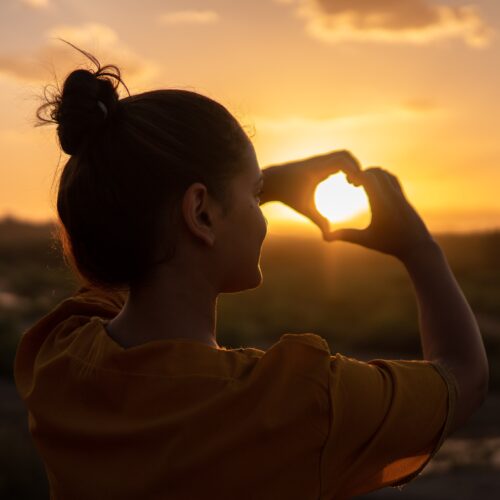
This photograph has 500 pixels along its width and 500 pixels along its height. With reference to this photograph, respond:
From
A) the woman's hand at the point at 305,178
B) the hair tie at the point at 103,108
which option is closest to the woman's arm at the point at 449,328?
the woman's hand at the point at 305,178

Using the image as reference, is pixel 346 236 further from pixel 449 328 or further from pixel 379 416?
pixel 379 416

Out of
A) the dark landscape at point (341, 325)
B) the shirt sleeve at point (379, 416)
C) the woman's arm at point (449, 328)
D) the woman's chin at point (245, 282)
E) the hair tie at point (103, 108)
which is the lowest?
the dark landscape at point (341, 325)

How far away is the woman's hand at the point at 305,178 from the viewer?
1.59m

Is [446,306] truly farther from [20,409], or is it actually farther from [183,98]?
[20,409]

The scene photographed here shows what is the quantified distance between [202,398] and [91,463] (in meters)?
0.22

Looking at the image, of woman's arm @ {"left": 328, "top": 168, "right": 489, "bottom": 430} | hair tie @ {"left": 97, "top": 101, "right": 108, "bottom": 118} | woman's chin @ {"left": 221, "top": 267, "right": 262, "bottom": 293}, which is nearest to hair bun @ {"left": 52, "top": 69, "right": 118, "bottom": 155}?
hair tie @ {"left": 97, "top": 101, "right": 108, "bottom": 118}

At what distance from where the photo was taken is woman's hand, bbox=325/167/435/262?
1506 mm

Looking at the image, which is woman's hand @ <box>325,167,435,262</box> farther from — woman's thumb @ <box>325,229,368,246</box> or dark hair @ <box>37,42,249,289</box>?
dark hair @ <box>37,42,249,289</box>

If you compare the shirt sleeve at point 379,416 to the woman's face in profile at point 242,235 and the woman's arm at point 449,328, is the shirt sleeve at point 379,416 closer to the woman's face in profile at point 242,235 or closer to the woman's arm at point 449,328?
the woman's arm at point 449,328

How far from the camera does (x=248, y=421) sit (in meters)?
1.28

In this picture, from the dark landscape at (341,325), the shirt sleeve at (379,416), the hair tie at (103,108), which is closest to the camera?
the shirt sleeve at (379,416)

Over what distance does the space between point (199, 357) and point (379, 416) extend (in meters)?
0.27

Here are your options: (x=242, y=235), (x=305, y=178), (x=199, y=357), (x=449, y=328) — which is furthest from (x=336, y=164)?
(x=199, y=357)

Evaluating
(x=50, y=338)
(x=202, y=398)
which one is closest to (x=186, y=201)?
(x=202, y=398)
